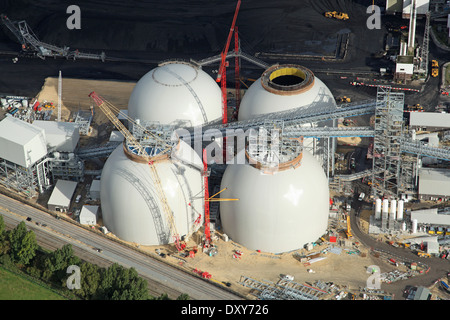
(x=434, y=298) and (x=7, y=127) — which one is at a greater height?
(x=7, y=127)

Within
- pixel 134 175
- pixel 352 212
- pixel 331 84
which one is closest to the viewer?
pixel 134 175

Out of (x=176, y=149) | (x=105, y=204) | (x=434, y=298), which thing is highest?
(x=176, y=149)

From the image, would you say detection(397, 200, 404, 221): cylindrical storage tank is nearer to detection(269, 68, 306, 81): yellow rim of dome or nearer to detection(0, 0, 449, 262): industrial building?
detection(0, 0, 449, 262): industrial building

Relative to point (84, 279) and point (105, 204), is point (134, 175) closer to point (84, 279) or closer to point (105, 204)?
point (105, 204)

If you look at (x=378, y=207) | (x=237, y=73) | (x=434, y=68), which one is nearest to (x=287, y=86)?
(x=237, y=73)

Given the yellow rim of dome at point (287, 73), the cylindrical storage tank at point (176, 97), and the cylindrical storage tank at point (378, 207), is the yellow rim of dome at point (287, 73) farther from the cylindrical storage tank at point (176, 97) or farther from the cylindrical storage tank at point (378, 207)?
the cylindrical storage tank at point (378, 207)

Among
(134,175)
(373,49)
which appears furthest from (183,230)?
(373,49)

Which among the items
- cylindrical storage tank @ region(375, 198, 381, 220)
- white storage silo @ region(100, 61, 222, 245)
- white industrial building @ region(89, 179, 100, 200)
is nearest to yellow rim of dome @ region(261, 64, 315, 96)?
white storage silo @ region(100, 61, 222, 245)
